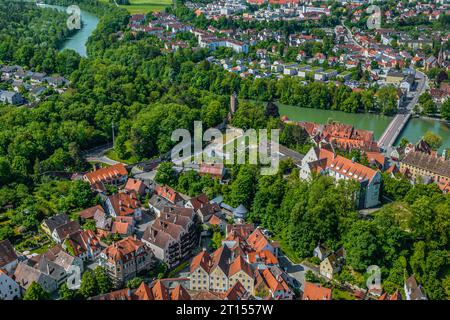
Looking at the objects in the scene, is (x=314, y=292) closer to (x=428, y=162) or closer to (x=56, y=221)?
(x=56, y=221)

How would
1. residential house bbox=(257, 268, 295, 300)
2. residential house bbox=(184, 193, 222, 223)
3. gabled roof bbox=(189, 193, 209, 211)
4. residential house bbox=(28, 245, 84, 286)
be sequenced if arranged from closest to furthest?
residential house bbox=(257, 268, 295, 300), residential house bbox=(28, 245, 84, 286), residential house bbox=(184, 193, 222, 223), gabled roof bbox=(189, 193, 209, 211)

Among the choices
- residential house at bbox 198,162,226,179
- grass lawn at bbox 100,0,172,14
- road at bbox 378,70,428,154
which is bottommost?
road at bbox 378,70,428,154

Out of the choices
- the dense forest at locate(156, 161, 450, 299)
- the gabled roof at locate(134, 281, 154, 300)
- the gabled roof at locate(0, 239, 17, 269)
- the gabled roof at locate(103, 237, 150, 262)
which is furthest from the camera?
the dense forest at locate(156, 161, 450, 299)

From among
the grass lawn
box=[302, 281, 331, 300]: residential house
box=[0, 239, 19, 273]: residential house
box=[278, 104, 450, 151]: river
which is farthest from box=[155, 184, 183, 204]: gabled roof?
the grass lawn

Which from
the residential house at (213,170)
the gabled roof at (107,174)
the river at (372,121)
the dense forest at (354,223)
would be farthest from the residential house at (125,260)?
the river at (372,121)

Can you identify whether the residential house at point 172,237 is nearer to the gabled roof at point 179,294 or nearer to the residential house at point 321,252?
the gabled roof at point 179,294

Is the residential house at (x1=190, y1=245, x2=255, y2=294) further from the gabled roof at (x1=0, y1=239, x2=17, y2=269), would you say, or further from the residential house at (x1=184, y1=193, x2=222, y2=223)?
the gabled roof at (x1=0, y1=239, x2=17, y2=269)

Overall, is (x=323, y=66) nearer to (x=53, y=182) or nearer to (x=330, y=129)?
(x=330, y=129)
